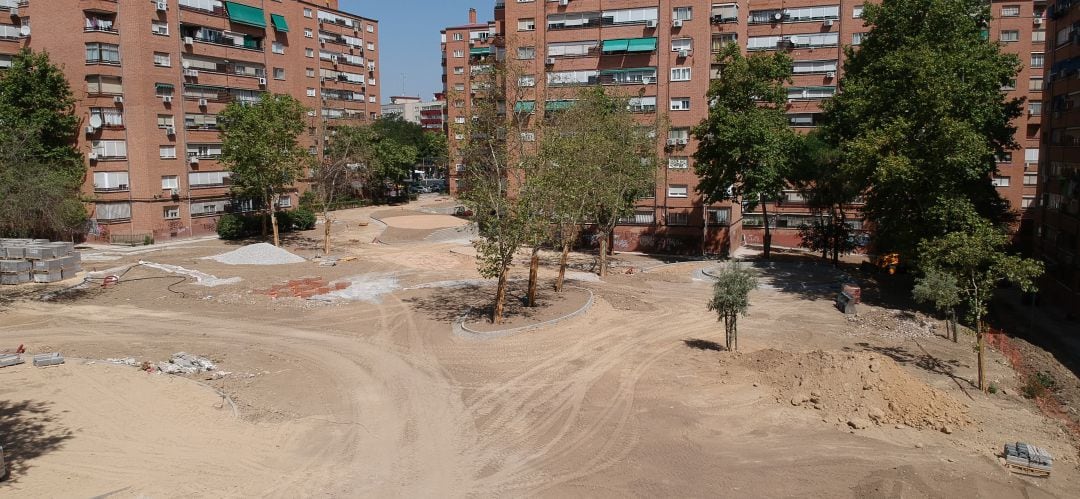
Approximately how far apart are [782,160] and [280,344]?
33.5 m

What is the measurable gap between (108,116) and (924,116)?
56.0 meters

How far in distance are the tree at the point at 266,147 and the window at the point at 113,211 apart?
10.2 metres

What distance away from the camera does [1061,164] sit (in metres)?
41.8

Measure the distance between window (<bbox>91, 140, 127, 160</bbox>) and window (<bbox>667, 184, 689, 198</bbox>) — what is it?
142 ft

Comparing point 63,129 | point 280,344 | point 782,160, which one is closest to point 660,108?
point 782,160

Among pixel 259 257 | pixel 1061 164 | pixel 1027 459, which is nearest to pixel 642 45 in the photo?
pixel 1061 164

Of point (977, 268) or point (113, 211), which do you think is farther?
point (113, 211)

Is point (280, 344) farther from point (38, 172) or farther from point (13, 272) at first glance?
point (38, 172)

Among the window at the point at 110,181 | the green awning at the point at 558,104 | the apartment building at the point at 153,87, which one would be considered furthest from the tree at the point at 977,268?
the window at the point at 110,181

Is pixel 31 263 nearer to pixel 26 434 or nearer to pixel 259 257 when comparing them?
pixel 259 257

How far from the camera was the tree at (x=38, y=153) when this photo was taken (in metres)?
43.2

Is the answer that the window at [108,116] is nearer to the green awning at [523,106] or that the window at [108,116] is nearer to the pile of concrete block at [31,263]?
the pile of concrete block at [31,263]

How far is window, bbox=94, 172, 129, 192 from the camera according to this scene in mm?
53375

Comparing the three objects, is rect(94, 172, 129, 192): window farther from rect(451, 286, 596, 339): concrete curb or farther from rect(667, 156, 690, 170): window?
rect(667, 156, 690, 170): window
